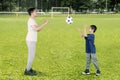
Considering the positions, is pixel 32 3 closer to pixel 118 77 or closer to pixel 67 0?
pixel 67 0

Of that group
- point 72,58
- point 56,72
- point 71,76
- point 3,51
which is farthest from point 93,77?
point 3,51

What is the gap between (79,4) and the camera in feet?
383

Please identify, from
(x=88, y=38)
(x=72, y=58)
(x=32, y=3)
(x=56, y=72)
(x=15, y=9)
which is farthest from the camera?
(x=32, y=3)

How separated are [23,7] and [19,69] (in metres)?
107

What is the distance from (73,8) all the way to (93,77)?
357 ft

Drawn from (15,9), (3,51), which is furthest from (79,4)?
(3,51)

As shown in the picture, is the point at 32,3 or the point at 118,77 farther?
the point at 32,3

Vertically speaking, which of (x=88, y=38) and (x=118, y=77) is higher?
(x=88, y=38)

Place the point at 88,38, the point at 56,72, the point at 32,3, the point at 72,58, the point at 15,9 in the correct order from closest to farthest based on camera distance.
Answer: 1. the point at 88,38
2. the point at 56,72
3. the point at 72,58
4. the point at 15,9
5. the point at 32,3

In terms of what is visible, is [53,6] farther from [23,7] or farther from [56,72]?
[56,72]

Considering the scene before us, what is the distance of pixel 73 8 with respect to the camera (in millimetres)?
118375

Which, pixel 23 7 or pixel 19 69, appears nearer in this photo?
pixel 19 69

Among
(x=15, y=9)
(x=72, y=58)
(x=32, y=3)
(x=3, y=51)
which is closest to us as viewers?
(x=72, y=58)

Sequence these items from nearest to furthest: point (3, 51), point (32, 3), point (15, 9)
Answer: point (3, 51) → point (15, 9) → point (32, 3)
